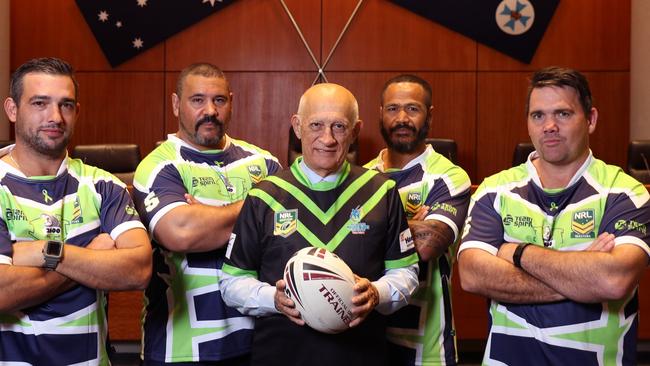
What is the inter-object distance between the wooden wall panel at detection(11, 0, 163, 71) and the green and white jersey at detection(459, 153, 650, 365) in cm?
544

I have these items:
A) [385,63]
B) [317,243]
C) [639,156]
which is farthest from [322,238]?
[385,63]

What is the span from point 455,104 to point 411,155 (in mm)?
4438

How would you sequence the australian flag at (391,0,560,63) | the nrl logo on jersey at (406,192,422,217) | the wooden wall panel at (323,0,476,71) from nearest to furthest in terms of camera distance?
the nrl logo on jersey at (406,192,422,217)
the australian flag at (391,0,560,63)
the wooden wall panel at (323,0,476,71)

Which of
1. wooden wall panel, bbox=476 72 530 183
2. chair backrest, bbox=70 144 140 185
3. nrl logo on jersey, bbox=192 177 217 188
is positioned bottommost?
nrl logo on jersey, bbox=192 177 217 188

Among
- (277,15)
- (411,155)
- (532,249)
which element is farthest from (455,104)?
(532,249)

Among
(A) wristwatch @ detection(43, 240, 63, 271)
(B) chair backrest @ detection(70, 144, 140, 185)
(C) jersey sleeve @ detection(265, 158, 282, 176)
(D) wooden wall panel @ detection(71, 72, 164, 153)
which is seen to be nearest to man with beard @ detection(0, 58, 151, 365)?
(A) wristwatch @ detection(43, 240, 63, 271)

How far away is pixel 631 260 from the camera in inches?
82.5

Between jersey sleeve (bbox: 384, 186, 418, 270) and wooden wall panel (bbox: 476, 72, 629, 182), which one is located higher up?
wooden wall panel (bbox: 476, 72, 629, 182)

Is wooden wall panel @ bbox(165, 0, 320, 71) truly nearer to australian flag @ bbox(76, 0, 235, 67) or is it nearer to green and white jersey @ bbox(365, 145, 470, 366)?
australian flag @ bbox(76, 0, 235, 67)

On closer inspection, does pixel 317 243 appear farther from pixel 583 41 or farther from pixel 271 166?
pixel 583 41

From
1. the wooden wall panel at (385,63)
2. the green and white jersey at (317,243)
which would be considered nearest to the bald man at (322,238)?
the green and white jersey at (317,243)

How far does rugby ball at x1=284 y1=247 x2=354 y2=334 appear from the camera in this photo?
6.63 feet

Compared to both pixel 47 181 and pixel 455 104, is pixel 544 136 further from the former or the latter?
pixel 455 104

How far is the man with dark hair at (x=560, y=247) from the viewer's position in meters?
2.11
